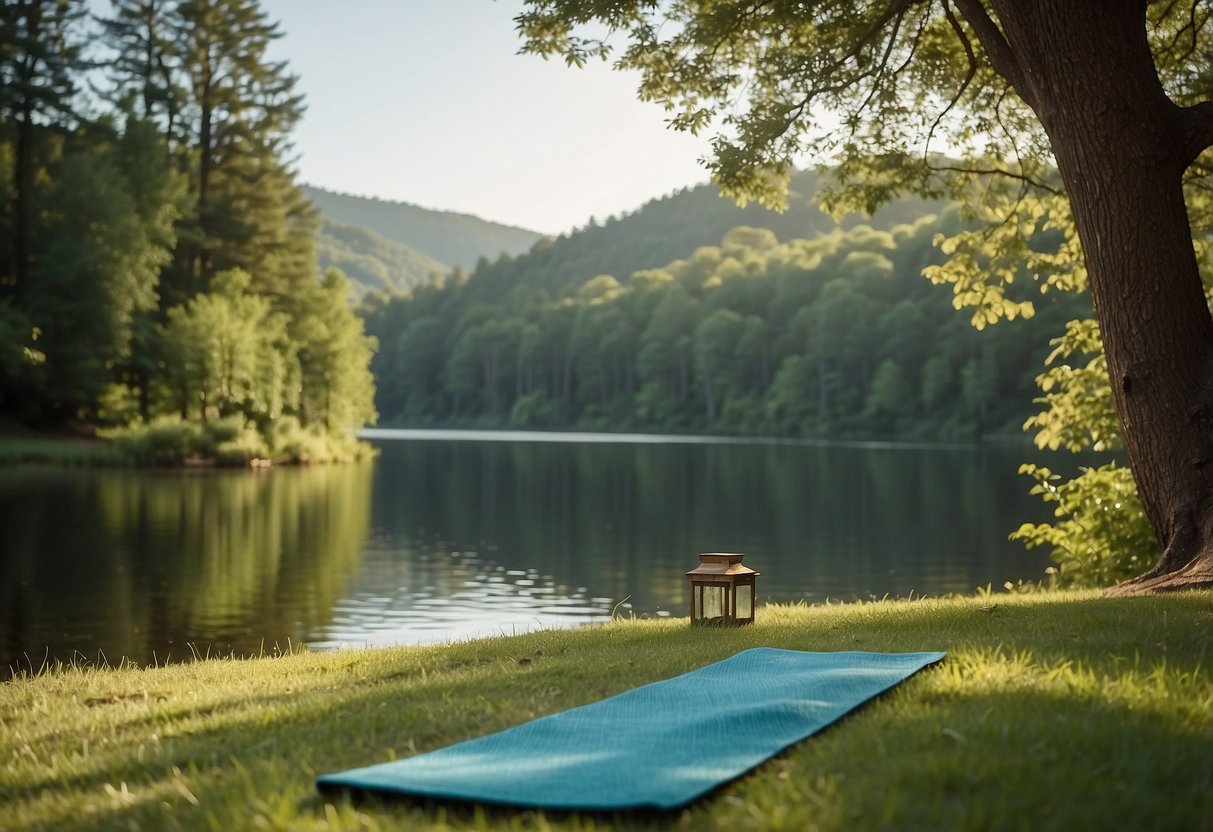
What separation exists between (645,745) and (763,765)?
409 millimetres

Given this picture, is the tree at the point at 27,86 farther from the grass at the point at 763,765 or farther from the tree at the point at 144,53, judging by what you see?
the grass at the point at 763,765

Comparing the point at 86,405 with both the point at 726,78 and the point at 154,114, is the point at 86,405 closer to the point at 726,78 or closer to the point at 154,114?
the point at 154,114

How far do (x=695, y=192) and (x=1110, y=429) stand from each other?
171 m

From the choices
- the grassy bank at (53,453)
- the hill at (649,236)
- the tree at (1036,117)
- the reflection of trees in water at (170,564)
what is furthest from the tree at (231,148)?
the hill at (649,236)

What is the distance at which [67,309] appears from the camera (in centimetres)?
4069

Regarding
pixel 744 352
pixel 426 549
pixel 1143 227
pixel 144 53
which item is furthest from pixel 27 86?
pixel 744 352

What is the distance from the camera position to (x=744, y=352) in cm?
9831

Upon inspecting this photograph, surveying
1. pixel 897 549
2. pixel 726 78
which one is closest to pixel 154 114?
pixel 897 549

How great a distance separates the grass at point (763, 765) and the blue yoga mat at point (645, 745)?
6 cm

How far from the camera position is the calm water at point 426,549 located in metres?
14.9

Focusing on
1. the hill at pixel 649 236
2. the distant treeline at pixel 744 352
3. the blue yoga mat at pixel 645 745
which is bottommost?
the blue yoga mat at pixel 645 745

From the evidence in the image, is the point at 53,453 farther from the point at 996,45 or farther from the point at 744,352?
the point at 744,352

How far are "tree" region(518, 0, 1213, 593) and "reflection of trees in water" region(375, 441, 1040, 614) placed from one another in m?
7.06

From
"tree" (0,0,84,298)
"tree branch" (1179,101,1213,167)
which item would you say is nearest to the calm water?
"tree branch" (1179,101,1213,167)
